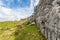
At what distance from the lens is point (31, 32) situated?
201ft

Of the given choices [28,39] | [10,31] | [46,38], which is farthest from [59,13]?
[10,31]

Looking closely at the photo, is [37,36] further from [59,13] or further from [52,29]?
[59,13]

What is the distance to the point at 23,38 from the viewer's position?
58.3 m

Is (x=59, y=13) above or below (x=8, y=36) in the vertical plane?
above

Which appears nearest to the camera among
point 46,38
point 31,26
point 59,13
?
point 59,13

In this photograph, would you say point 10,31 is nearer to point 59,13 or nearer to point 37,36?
point 37,36

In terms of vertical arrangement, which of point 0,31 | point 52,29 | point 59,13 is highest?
point 59,13

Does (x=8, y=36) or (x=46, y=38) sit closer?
(x=46, y=38)

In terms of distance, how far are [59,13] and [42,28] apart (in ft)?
51.9

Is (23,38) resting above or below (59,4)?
below

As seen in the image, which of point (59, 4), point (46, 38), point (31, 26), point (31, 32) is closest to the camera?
point (59, 4)

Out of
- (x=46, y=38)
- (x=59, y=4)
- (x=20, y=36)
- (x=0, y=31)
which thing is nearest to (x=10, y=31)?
(x=0, y=31)

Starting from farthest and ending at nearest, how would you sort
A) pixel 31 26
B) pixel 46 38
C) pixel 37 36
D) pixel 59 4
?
1. pixel 31 26
2. pixel 37 36
3. pixel 46 38
4. pixel 59 4

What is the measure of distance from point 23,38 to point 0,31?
57.3 ft
